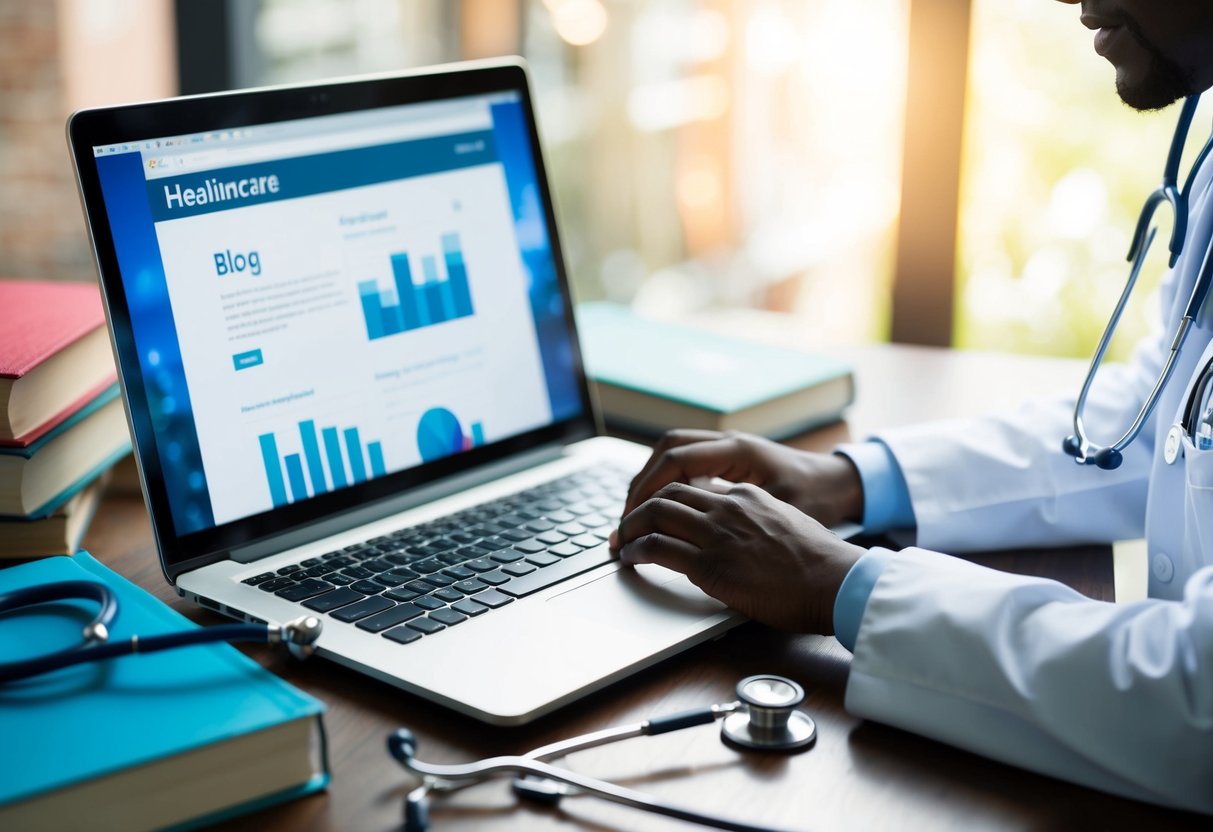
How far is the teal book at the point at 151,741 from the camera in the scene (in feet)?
1.93

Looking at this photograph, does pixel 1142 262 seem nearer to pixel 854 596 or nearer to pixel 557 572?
pixel 854 596

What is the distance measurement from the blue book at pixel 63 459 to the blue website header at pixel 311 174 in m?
0.23

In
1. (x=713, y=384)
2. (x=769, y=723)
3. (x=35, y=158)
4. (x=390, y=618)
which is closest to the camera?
(x=769, y=723)

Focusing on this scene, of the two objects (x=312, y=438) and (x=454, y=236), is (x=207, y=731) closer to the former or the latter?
(x=312, y=438)

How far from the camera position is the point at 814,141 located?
11.3ft

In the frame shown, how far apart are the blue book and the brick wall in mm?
1443

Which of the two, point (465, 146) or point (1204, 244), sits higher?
point (465, 146)

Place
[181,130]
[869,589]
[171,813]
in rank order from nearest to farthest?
[171,813], [869,589], [181,130]

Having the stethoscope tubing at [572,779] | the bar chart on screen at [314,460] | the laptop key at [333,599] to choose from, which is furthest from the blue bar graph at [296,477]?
the stethoscope tubing at [572,779]

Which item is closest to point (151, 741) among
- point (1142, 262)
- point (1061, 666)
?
point (1061, 666)

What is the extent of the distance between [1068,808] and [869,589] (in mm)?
188

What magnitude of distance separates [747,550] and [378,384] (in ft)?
1.21

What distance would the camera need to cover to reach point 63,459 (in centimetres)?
99

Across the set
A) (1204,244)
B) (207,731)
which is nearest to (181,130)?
(207,731)
